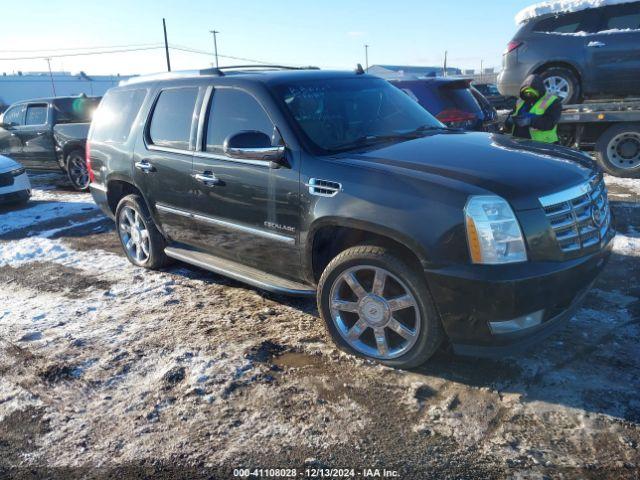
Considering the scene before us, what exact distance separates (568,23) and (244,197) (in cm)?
716

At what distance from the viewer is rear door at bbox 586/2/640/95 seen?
787 centimetres

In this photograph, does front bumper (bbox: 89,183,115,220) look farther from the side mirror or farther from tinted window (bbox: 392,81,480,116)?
tinted window (bbox: 392,81,480,116)

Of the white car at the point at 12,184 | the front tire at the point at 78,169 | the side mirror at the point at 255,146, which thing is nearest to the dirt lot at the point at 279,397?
the side mirror at the point at 255,146

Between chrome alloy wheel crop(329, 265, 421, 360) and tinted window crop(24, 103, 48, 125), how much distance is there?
1002 centimetres

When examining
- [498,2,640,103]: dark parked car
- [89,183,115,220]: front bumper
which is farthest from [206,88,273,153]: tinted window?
[498,2,640,103]: dark parked car

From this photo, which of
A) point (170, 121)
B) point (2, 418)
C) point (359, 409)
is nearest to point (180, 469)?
point (359, 409)

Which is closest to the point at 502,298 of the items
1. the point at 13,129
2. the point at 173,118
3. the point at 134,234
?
the point at 173,118

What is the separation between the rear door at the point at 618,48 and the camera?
7.87 metres

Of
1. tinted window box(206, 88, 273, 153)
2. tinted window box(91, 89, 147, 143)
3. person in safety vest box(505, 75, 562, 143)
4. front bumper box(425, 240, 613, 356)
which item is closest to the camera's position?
front bumper box(425, 240, 613, 356)

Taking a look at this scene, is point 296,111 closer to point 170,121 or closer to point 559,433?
point 170,121

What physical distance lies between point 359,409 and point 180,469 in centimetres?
101

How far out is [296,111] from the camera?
12.3ft

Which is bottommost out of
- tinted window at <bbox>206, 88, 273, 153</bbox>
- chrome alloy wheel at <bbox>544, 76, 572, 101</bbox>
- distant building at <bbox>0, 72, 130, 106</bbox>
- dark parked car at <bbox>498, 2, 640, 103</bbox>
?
tinted window at <bbox>206, 88, 273, 153</bbox>

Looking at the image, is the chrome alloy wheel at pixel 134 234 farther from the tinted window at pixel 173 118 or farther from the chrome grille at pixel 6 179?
the chrome grille at pixel 6 179
